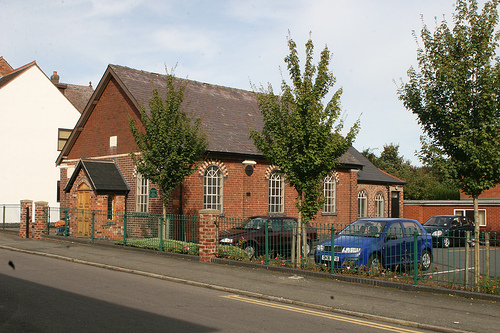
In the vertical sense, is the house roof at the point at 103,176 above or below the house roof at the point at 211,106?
below

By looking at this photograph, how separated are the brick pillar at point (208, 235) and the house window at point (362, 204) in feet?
58.4

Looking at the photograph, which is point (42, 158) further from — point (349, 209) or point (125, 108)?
point (349, 209)

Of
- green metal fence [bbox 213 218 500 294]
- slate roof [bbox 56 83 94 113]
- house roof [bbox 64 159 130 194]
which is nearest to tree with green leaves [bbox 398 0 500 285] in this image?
green metal fence [bbox 213 218 500 294]

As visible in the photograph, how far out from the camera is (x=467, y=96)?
1180 centimetres

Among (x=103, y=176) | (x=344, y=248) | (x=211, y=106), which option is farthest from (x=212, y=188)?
(x=344, y=248)

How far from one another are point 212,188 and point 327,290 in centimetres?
1326

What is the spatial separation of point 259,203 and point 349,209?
6.89m

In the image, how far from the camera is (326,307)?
9.51 m

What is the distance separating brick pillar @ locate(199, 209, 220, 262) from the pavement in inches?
12.8

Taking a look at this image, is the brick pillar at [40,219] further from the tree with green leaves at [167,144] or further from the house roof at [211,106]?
the tree with green leaves at [167,144]

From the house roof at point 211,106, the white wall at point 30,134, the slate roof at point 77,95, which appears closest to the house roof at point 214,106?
the house roof at point 211,106

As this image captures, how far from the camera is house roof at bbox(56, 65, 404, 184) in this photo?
2419 centimetres

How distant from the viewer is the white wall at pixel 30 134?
35.3 metres

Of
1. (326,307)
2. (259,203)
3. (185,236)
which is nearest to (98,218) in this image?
(185,236)
